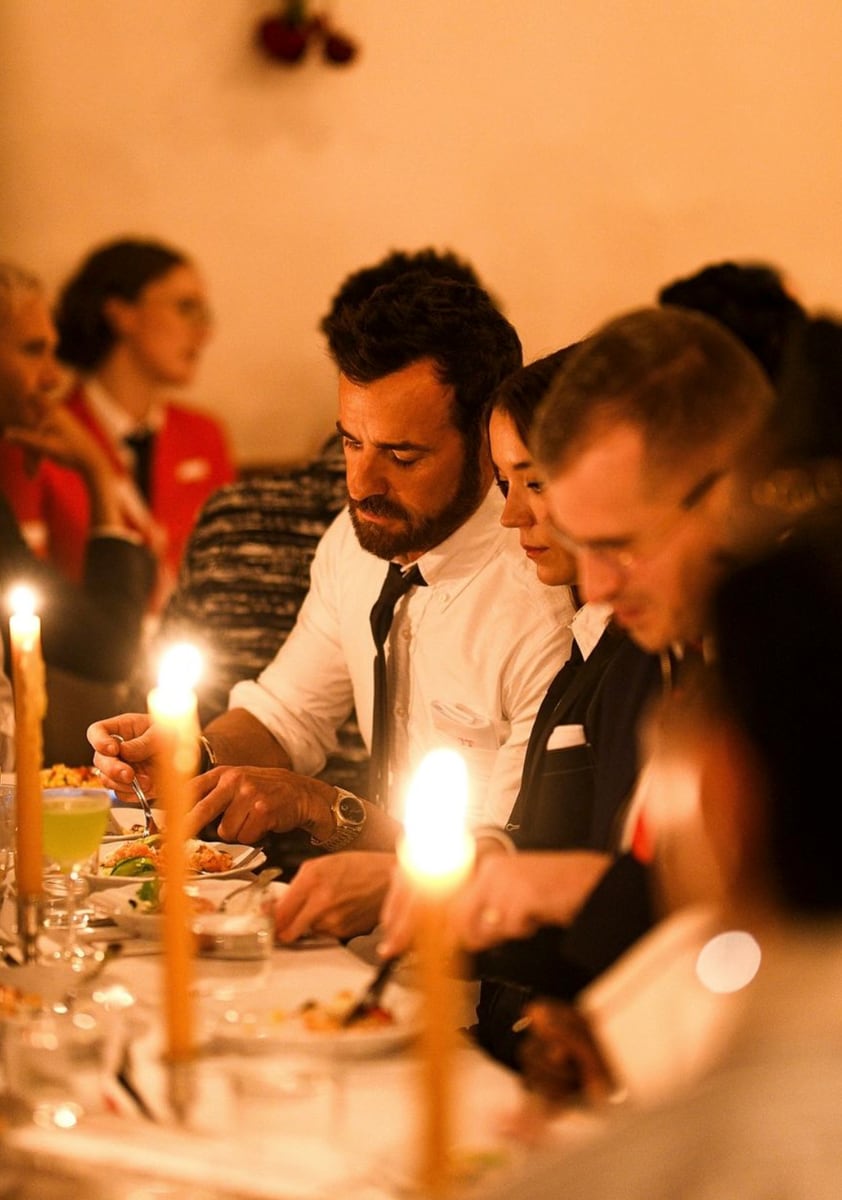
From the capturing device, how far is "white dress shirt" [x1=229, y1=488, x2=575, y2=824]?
232cm

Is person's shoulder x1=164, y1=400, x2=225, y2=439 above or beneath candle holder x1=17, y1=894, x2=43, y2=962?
above

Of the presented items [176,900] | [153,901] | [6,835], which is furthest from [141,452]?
[176,900]

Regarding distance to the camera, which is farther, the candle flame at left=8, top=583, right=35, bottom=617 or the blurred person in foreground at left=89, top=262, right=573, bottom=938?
the blurred person in foreground at left=89, top=262, right=573, bottom=938

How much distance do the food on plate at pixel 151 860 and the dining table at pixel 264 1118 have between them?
0.40 metres

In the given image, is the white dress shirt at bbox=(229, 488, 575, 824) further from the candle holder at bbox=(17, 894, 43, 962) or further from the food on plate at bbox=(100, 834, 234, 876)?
the candle holder at bbox=(17, 894, 43, 962)

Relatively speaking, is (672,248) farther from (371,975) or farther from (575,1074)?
(575,1074)

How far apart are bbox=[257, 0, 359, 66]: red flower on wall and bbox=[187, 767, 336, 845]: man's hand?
3241mm

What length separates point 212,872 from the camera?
1.88 m

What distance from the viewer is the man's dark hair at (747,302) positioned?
267 centimetres

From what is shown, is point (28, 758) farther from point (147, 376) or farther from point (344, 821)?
point (147, 376)

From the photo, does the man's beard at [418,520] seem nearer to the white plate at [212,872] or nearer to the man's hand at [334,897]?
the white plate at [212,872]

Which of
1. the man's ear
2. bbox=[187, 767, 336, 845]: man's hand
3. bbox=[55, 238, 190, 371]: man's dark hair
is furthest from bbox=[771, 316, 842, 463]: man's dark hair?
bbox=[55, 238, 190, 371]: man's dark hair

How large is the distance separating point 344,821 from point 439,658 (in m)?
0.40

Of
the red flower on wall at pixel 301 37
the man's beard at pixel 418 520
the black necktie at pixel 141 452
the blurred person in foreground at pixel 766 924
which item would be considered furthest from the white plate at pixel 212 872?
the red flower on wall at pixel 301 37
